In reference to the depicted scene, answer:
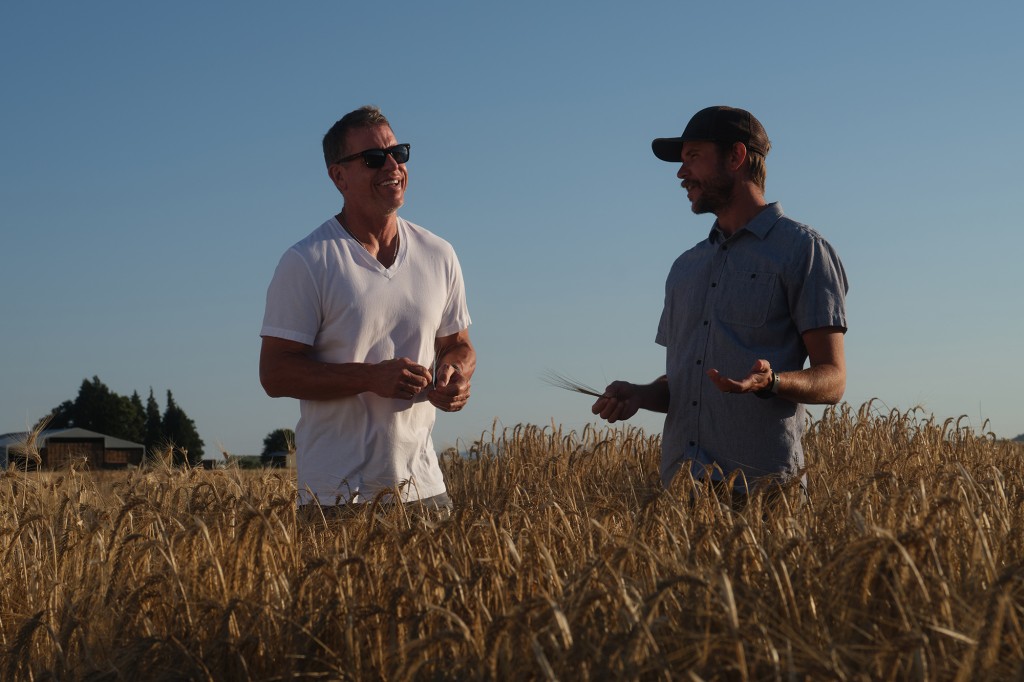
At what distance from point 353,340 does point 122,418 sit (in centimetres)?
3240

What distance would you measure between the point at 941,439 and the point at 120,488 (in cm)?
671

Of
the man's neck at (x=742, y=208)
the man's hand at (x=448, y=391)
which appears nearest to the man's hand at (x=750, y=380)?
the man's neck at (x=742, y=208)

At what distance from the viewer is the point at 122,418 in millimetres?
34219

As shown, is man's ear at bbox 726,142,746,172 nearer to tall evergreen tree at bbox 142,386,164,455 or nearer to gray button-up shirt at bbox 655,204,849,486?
gray button-up shirt at bbox 655,204,849,486

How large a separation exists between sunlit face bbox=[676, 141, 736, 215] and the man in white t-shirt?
100 cm

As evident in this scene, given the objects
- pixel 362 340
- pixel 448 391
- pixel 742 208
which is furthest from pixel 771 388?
pixel 362 340

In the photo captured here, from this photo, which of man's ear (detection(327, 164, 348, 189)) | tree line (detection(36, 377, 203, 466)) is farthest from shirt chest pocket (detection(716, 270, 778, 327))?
tree line (detection(36, 377, 203, 466))

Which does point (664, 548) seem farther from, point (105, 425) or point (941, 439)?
point (105, 425)

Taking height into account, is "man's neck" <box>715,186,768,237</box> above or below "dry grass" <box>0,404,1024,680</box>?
above

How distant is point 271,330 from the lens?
3.96m

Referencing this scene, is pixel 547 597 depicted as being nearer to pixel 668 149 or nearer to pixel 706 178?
pixel 706 178

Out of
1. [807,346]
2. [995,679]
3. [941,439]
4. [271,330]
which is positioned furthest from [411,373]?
[941,439]

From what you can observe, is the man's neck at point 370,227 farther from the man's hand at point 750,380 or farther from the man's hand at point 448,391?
the man's hand at point 750,380

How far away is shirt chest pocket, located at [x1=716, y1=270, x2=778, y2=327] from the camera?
3.78m
